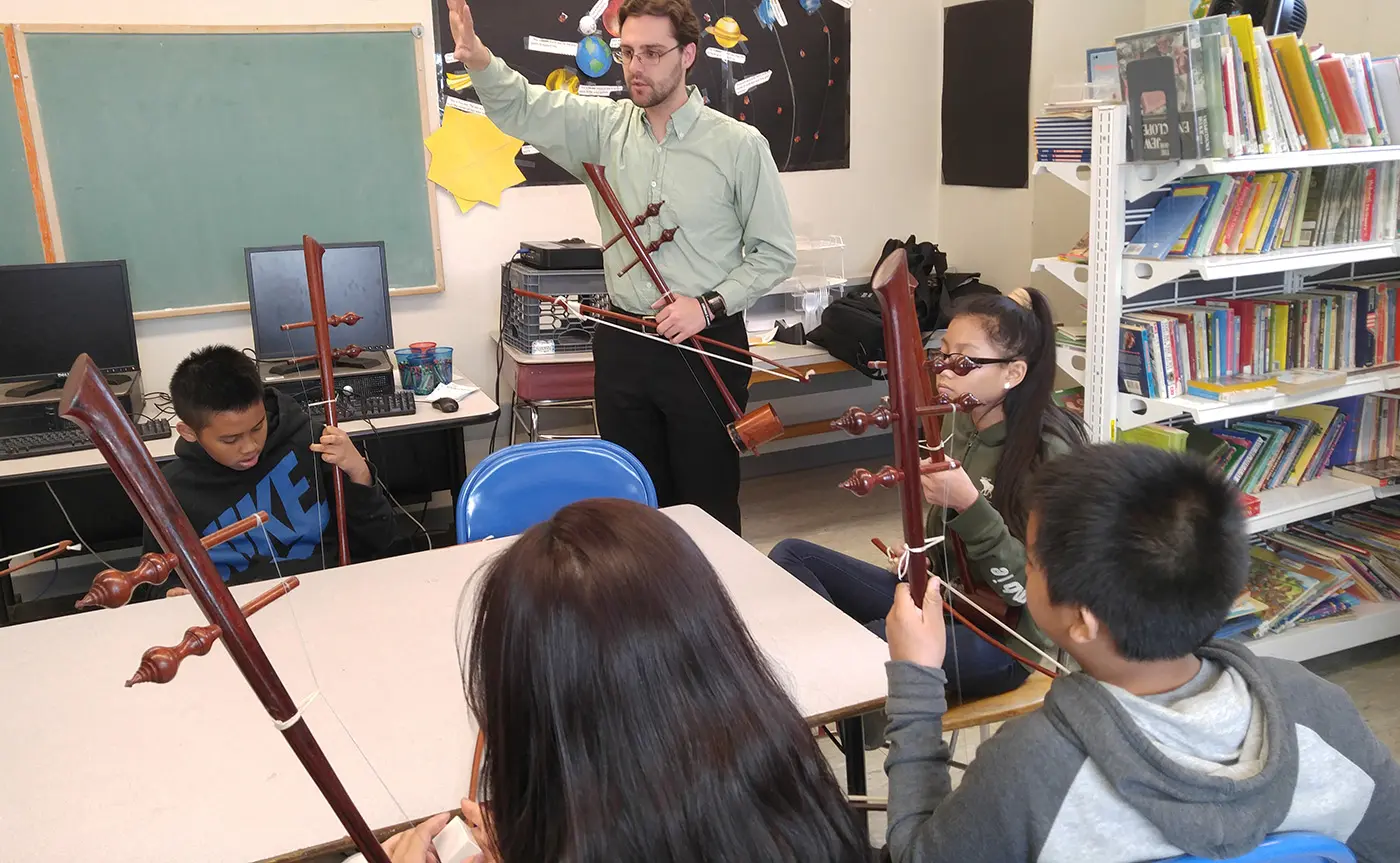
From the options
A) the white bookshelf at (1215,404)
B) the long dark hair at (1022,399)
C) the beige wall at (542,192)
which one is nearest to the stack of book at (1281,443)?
the white bookshelf at (1215,404)

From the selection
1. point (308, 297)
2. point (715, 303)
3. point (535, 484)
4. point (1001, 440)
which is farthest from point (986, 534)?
A: point (308, 297)

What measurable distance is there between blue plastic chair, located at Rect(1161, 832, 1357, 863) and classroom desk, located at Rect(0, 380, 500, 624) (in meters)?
2.32

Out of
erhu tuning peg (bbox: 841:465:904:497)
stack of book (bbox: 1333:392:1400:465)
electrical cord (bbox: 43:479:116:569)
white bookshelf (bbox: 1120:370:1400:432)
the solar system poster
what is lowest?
electrical cord (bbox: 43:479:116:569)

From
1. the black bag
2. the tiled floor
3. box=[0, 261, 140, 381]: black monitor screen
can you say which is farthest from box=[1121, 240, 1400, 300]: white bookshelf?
box=[0, 261, 140, 381]: black monitor screen

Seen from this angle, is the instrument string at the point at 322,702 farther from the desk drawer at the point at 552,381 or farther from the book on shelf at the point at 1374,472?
the book on shelf at the point at 1374,472

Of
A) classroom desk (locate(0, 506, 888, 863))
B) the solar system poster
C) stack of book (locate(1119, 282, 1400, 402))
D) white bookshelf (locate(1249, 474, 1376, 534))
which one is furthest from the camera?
the solar system poster

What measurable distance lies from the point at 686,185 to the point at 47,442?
1750mm

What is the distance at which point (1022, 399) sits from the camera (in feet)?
5.87

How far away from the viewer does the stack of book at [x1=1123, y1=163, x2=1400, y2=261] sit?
231 cm

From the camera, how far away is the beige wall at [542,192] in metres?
3.31

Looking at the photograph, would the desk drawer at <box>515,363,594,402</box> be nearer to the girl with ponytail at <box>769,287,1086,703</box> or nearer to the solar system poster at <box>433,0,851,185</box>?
the solar system poster at <box>433,0,851,185</box>

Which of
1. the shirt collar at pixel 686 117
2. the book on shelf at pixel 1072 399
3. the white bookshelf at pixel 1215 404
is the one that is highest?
the shirt collar at pixel 686 117

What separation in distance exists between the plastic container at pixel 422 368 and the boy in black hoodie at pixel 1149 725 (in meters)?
2.37

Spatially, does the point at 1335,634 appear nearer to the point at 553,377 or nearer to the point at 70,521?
the point at 553,377
